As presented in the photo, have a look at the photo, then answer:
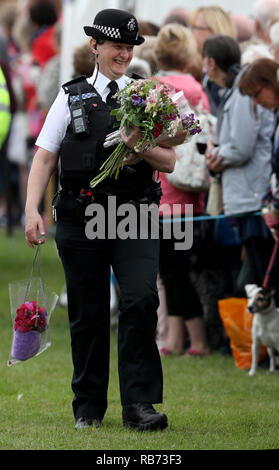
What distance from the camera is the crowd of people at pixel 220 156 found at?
292 inches

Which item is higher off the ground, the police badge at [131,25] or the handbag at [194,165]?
the police badge at [131,25]

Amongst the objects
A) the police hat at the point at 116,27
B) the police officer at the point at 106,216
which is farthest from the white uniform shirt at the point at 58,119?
the police hat at the point at 116,27

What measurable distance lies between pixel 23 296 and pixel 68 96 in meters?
1.07

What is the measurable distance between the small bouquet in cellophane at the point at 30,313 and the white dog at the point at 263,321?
2.29m

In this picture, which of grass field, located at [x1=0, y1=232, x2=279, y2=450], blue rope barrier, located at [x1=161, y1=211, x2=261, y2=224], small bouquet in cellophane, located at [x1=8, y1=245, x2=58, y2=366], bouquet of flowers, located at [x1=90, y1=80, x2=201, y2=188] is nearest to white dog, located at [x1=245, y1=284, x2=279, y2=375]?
→ grass field, located at [x1=0, y1=232, x2=279, y2=450]

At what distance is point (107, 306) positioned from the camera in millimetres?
5461

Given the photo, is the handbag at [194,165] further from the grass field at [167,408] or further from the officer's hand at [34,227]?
the officer's hand at [34,227]

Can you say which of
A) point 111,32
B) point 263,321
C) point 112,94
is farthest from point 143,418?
point 263,321

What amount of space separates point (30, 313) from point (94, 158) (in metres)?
0.89

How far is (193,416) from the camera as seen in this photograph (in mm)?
5820

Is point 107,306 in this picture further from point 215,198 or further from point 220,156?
point 215,198

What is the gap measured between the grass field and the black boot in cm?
5

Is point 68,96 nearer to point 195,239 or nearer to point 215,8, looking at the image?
point 195,239
